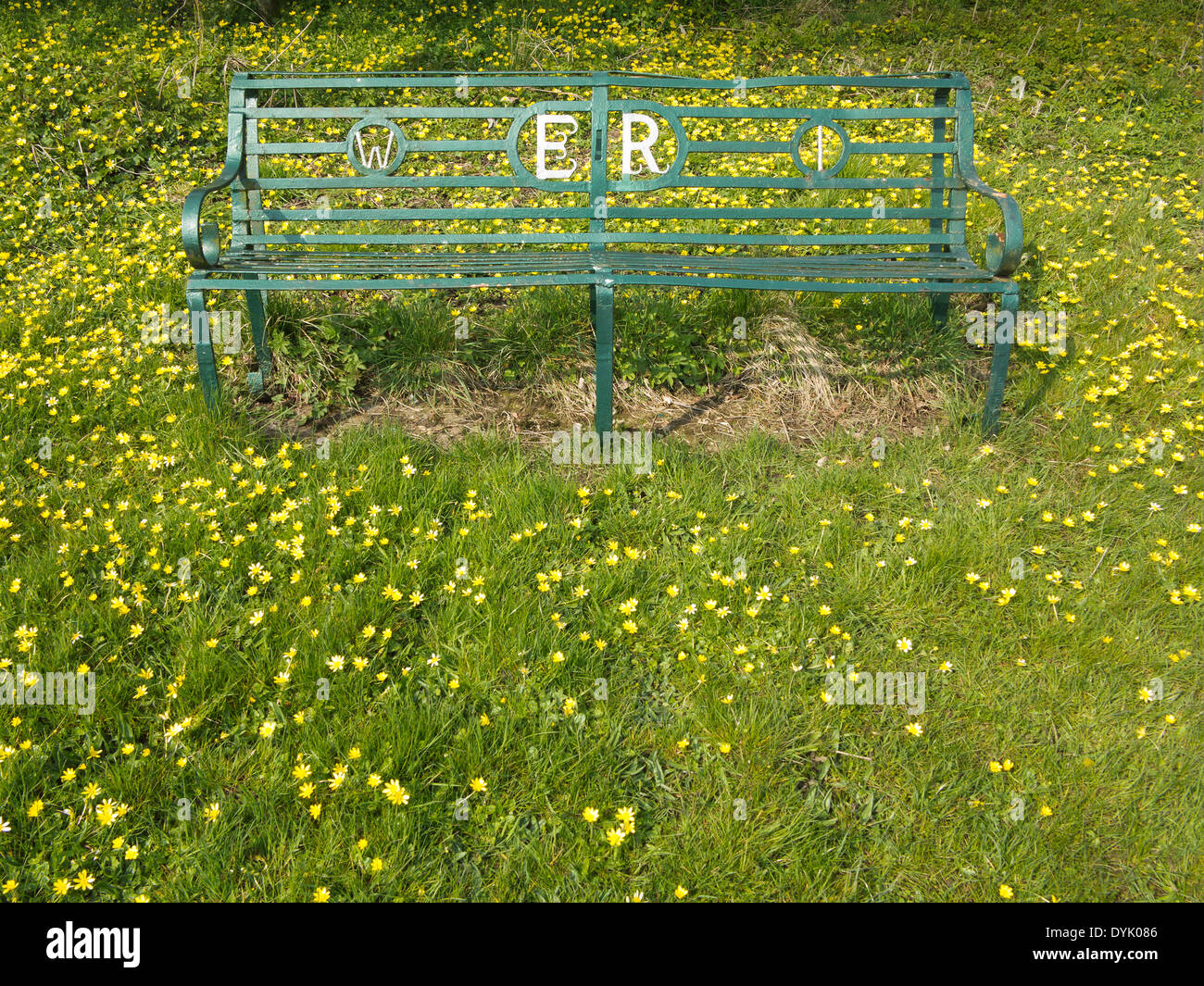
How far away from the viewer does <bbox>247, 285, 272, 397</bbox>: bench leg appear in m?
3.91

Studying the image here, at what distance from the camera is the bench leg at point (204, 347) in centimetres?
342

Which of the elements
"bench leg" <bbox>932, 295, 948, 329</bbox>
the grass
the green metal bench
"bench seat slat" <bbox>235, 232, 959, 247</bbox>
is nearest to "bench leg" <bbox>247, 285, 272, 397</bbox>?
the green metal bench

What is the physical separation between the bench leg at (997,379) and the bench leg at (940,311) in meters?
0.55

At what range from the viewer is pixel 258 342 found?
397cm

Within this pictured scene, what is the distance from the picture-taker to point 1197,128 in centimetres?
652

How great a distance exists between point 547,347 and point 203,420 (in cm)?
151

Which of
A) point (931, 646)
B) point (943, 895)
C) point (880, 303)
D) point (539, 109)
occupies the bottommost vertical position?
point (943, 895)

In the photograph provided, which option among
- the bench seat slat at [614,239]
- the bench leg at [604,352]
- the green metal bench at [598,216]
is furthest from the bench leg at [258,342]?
the bench leg at [604,352]

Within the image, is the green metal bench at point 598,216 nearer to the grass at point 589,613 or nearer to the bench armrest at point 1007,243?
the bench armrest at point 1007,243

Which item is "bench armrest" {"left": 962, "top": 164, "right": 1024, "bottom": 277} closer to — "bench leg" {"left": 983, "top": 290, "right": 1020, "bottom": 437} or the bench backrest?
"bench leg" {"left": 983, "top": 290, "right": 1020, "bottom": 437}

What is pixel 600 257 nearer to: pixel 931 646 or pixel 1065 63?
pixel 931 646

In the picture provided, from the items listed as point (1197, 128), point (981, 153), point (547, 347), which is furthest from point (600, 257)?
point (1197, 128)

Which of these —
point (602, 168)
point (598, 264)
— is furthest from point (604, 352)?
point (602, 168)

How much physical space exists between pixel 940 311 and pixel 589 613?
96.3 inches
